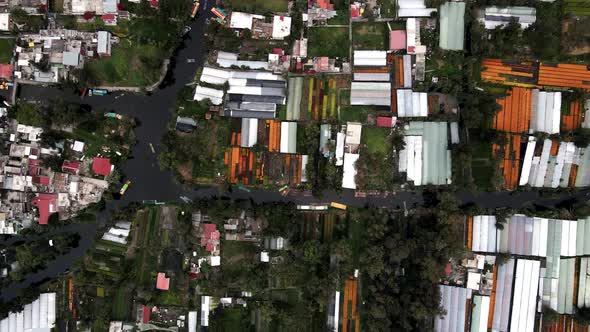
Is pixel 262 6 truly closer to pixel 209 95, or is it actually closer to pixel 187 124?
pixel 209 95

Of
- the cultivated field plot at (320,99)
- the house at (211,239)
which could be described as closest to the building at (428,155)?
the cultivated field plot at (320,99)

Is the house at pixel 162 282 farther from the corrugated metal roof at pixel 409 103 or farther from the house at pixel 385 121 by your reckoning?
the corrugated metal roof at pixel 409 103

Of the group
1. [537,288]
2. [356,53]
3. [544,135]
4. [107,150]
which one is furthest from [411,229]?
[107,150]

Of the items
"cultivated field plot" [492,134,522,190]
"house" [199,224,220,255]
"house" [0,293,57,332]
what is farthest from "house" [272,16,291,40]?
"house" [0,293,57,332]

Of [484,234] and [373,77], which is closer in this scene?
[484,234]

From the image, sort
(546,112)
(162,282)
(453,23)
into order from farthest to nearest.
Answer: (162,282), (453,23), (546,112)

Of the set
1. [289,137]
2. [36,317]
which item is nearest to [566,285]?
[289,137]

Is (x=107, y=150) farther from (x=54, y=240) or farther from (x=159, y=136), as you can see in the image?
(x=54, y=240)

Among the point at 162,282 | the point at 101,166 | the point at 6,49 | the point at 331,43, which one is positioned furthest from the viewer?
Result: the point at 6,49
